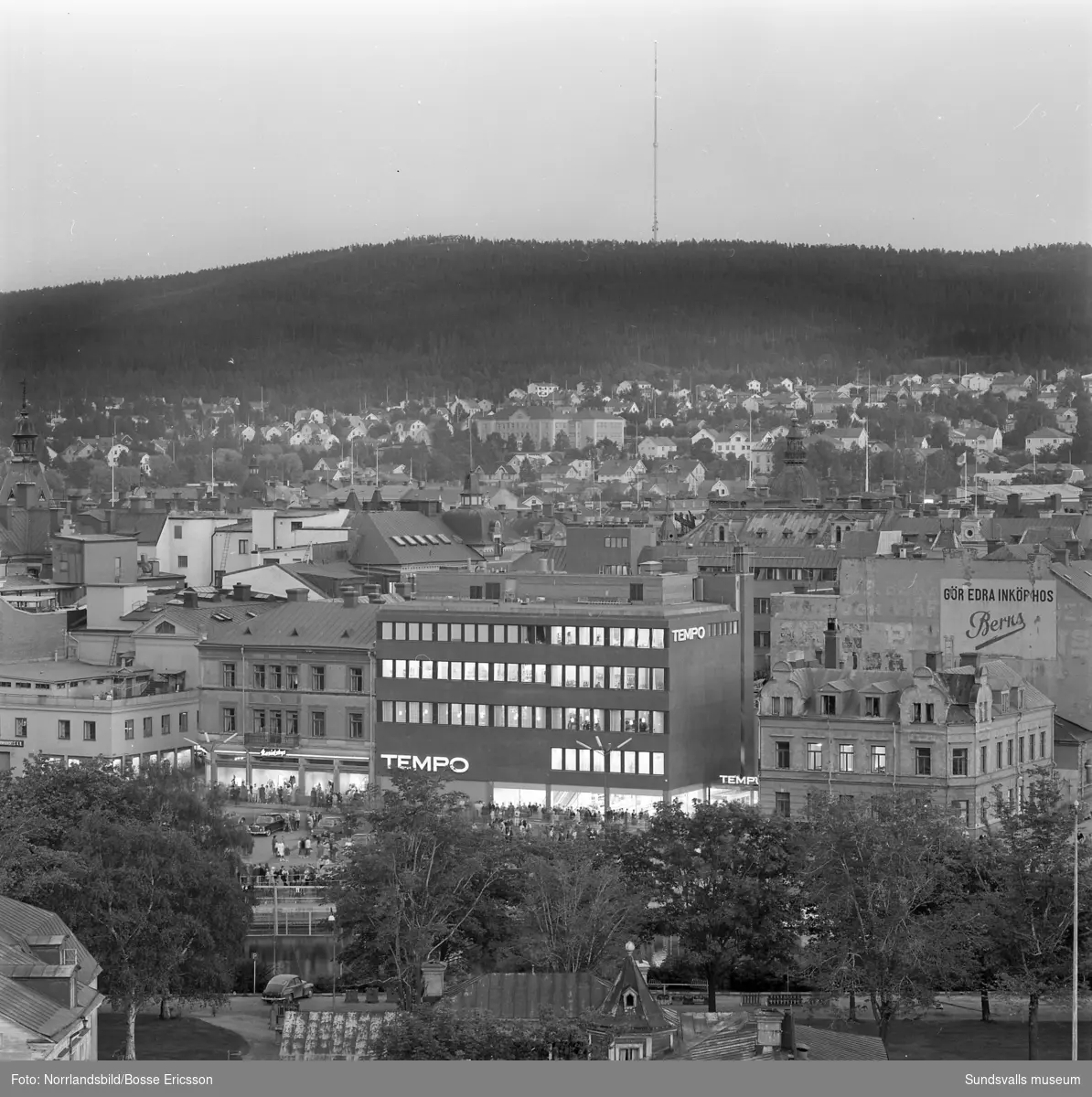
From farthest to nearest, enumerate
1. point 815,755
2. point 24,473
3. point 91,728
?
1. point 24,473
2. point 91,728
3. point 815,755

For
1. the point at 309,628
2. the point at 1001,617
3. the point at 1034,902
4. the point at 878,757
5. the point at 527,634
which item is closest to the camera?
the point at 1034,902

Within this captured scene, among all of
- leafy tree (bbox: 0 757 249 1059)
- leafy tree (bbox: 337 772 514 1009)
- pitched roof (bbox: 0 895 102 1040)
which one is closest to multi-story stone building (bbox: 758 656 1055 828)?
leafy tree (bbox: 337 772 514 1009)

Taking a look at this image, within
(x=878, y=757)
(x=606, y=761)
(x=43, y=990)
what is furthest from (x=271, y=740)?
(x=43, y=990)

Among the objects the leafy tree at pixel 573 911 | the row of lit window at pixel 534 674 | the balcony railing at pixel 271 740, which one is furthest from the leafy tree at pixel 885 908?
the balcony railing at pixel 271 740

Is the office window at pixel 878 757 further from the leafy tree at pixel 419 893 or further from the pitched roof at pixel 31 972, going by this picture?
the pitched roof at pixel 31 972

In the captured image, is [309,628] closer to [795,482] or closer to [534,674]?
[534,674]

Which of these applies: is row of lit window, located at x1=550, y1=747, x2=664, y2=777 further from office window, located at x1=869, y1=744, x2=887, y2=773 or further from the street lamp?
the street lamp

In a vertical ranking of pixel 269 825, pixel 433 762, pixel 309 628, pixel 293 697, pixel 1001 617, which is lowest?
pixel 269 825
